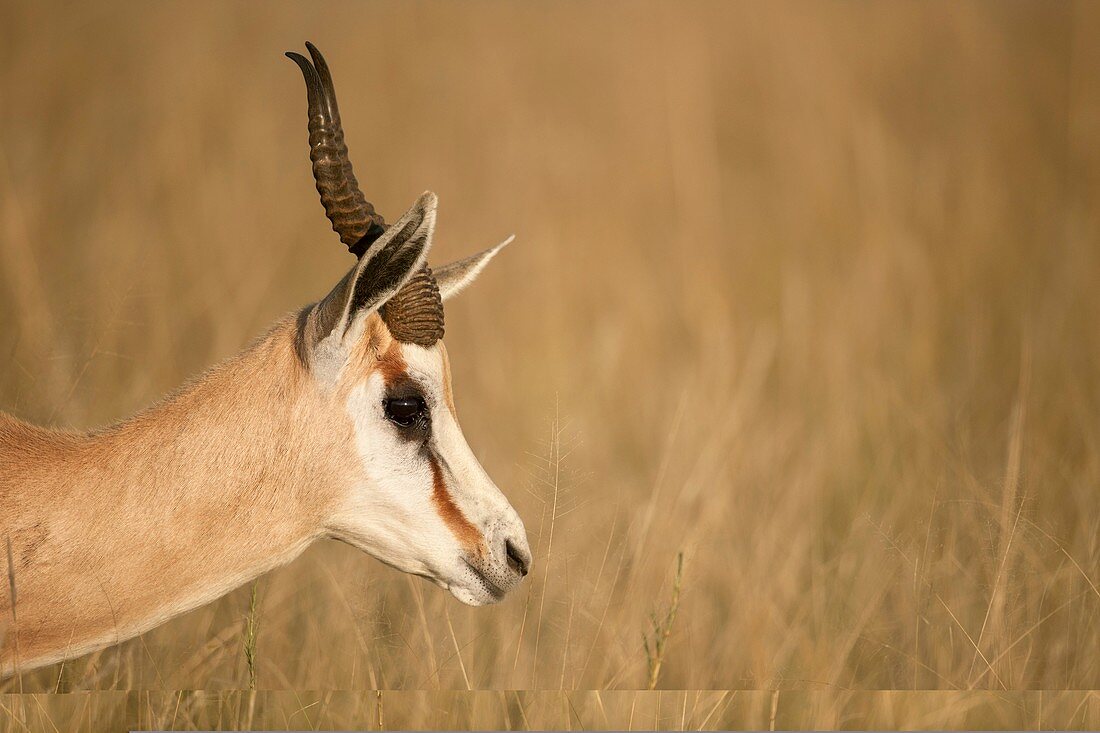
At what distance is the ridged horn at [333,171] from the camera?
2721 mm

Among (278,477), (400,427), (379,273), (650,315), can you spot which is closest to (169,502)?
(278,477)

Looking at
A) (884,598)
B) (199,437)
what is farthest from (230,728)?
(884,598)

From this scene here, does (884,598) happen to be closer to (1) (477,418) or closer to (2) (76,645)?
(1) (477,418)

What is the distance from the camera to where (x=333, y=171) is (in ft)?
8.96

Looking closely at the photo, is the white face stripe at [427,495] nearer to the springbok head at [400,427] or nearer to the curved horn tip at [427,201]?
the springbok head at [400,427]

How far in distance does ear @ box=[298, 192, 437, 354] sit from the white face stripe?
0.19 metres

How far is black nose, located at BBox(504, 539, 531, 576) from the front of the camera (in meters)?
2.81

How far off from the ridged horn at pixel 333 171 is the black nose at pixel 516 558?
2.90 ft

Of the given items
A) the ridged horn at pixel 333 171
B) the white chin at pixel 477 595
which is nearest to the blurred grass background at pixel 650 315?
the white chin at pixel 477 595

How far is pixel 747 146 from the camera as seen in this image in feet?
17.1

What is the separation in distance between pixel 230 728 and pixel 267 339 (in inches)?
63.4

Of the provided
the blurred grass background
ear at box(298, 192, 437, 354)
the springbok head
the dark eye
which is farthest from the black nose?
the blurred grass background

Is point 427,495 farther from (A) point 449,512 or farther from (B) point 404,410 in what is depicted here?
(B) point 404,410

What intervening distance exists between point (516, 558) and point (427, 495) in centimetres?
30
